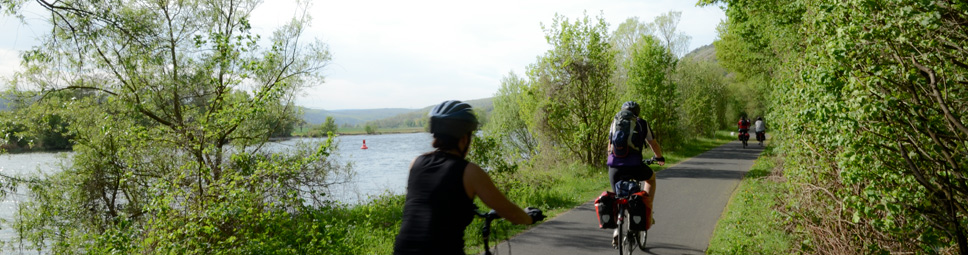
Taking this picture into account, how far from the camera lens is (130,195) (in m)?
16.2

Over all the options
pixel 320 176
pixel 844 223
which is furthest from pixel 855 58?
pixel 320 176

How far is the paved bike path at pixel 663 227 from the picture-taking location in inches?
268

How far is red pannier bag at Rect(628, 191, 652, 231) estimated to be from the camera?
591cm

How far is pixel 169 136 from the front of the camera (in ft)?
35.7

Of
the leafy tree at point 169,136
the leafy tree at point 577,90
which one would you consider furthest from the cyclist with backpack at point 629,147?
the leafy tree at point 577,90

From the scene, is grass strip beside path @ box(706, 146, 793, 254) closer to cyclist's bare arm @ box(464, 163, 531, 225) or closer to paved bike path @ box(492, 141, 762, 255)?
paved bike path @ box(492, 141, 762, 255)

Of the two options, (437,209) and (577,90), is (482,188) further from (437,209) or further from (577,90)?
(577,90)

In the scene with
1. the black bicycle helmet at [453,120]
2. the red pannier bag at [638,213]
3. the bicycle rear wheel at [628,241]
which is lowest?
the bicycle rear wheel at [628,241]

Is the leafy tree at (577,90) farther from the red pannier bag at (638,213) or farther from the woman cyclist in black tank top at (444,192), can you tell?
the woman cyclist in black tank top at (444,192)

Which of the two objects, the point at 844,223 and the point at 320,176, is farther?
the point at 320,176

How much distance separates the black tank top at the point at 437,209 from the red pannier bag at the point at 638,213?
143 inches

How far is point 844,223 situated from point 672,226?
3.08 m

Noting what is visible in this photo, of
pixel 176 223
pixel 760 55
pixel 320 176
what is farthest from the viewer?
pixel 760 55

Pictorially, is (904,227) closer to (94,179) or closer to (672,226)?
(672,226)
